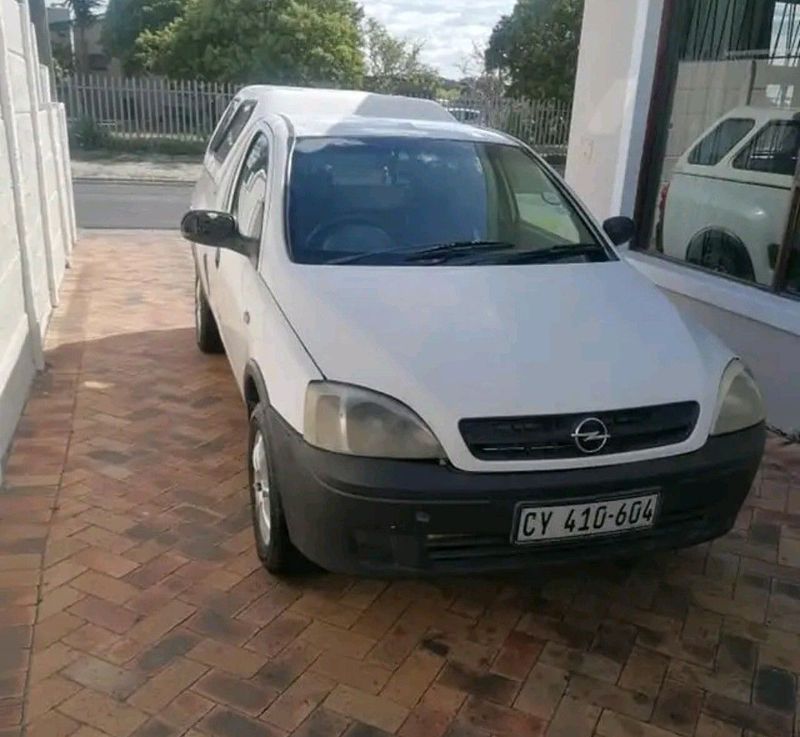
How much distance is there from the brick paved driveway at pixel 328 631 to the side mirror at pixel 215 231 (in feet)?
3.67

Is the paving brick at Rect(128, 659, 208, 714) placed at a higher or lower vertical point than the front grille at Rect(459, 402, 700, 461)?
lower

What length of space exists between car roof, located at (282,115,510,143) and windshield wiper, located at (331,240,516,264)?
750mm

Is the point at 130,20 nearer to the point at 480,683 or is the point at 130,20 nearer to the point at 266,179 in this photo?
the point at 266,179

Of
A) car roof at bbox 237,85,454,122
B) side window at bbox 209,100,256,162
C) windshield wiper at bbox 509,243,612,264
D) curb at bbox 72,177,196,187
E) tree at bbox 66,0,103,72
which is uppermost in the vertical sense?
tree at bbox 66,0,103,72

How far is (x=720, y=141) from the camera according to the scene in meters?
5.59

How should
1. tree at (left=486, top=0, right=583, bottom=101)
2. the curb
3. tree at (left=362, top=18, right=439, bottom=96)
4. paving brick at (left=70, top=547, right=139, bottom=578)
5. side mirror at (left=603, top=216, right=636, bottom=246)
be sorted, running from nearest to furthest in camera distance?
paving brick at (left=70, top=547, right=139, bottom=578), side mirror at (left=603, top=216, right=636, bottom=246), the curb, tree at (left=486, top=0, right=583, bottom=101), tree at (left=362, top=18, right=439, bottom=96)

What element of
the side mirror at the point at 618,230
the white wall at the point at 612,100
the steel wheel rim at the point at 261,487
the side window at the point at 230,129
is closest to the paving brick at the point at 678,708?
the steel wheel rim at the point at 261,487

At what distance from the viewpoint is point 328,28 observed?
83.5ft

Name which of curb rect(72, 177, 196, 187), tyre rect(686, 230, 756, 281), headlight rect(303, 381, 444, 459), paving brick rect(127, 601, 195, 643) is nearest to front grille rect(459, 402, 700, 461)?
headlight rect(303, 381, 444, 459)

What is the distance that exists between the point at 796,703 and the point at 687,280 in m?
3.32

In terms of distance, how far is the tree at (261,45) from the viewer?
2500 cm

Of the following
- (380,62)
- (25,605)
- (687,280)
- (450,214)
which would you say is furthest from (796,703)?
(380,62)

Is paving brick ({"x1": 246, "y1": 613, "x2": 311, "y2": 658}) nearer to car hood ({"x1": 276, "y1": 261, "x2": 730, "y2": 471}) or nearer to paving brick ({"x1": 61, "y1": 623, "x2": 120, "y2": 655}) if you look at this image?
paving brick ({"x1": 61, "y1": 623, "x2": 120, "y2": 655})

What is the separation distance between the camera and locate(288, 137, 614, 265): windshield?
3275 mm
